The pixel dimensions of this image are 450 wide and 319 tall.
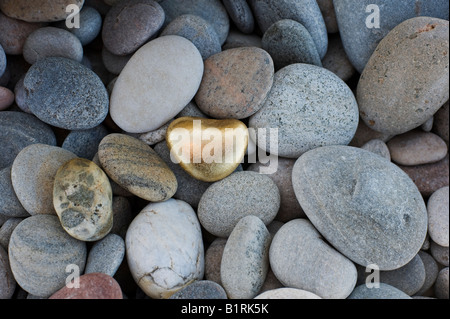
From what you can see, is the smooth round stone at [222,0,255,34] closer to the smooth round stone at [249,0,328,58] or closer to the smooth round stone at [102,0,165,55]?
the smooth round stone at [249,0,328,58]

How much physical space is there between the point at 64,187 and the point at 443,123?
1.14 m

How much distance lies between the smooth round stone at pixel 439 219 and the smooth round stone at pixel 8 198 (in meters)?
1.14

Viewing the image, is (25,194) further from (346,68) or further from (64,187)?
(346,68)

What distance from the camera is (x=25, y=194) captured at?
115 centimetres

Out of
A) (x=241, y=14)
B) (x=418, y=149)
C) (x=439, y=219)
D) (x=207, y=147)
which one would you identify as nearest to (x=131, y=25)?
(x=241, y=14)

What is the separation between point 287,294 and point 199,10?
3.11ft

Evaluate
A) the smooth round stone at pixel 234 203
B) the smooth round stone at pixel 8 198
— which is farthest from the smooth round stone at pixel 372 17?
the smooth round stone at pixel 8 198

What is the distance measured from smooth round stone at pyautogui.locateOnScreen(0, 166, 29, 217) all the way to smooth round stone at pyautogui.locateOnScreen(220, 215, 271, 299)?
58 centimetres

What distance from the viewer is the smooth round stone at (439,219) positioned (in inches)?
47.1

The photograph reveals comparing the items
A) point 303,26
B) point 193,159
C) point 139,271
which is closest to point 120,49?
point 193,159

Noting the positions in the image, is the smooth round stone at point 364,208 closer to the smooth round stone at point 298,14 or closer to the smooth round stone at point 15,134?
the smooth round stone at point 298,14

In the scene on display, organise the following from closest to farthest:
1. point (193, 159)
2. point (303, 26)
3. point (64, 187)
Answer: point (64, 187), point (193, 159), point (303, 26)

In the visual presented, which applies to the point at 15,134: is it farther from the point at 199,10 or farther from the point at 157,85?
the point at 199,10

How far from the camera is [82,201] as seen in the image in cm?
109
